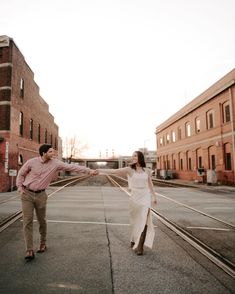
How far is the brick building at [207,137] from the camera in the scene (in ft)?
79.4

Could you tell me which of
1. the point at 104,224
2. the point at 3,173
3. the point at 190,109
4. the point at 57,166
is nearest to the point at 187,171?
the point at 190,109

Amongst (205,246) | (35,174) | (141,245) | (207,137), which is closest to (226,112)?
(207,137)

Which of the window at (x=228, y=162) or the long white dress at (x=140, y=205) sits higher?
the window at (x=228, y=162)

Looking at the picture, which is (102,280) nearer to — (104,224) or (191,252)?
(191,252)

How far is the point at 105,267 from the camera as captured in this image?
407cm

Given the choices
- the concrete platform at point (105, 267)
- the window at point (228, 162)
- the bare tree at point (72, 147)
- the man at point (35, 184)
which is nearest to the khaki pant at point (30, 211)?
the man at point (35, 184)

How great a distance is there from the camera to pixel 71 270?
395cm

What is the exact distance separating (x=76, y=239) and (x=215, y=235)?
3138 mm

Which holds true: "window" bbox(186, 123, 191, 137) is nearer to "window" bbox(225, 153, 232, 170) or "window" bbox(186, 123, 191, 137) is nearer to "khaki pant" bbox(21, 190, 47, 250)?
"window" bbox(225, 153, 232, 170)

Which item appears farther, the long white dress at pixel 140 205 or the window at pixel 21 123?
the window at pixel 21 123

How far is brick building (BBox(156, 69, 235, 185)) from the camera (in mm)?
24188

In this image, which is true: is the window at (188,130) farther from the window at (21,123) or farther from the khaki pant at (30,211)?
the khaki pant at (30,211)

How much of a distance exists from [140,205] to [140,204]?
0.06 feet

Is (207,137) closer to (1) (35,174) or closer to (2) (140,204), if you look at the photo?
(2) (140,204)
